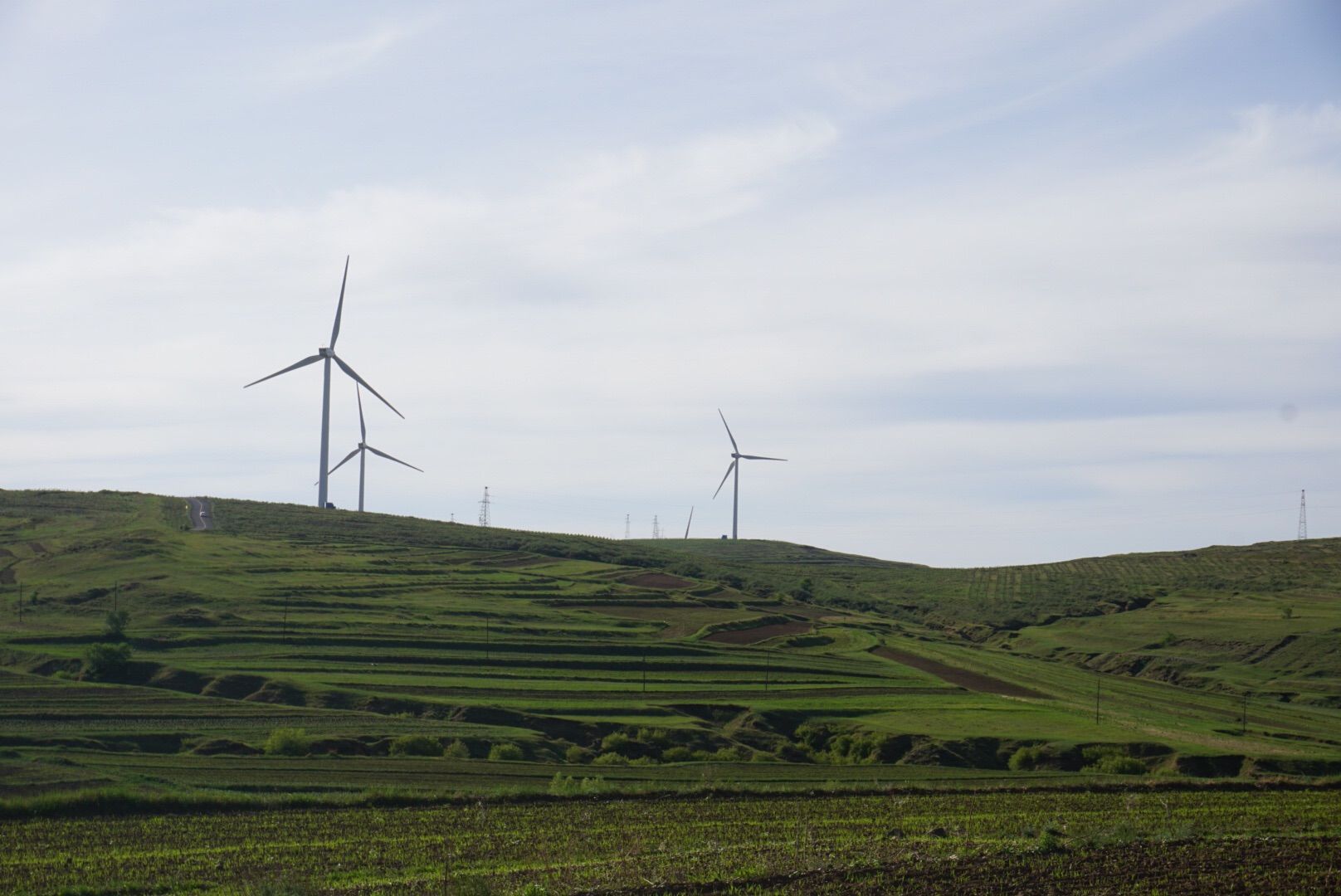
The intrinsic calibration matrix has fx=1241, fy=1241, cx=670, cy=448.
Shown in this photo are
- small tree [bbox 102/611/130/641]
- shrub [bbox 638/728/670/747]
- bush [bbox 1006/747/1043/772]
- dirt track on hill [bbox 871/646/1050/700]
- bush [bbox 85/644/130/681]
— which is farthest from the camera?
small tree [bbox 102/611/130/641]

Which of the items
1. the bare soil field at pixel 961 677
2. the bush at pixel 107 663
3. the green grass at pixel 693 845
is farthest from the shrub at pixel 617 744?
the bush at pixel 107 663

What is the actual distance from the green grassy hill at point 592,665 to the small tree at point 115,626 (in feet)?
2.58

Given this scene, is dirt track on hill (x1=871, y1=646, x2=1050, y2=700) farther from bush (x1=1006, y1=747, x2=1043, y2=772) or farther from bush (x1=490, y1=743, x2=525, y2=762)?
bush (x1=490, y1=743, x2=525, y2=762)

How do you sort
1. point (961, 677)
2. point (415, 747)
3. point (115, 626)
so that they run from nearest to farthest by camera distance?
point (415, 747) < point (115, 626) < point (961, 677)

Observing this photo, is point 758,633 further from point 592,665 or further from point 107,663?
point 107,663

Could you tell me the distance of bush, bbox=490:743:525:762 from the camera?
70.5 meters

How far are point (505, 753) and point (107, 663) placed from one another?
37.5 m

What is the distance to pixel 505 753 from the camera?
2803 inches

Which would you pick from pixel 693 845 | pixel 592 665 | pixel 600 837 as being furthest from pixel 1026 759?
pixel 592 665

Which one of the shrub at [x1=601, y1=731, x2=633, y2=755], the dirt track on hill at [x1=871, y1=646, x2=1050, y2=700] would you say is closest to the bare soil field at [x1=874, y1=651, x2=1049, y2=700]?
the dirt track on hill at [x1=871, y1=646, x2=1050, y2=700]

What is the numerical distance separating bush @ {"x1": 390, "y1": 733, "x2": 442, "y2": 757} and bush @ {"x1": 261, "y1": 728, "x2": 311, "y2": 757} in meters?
4.81

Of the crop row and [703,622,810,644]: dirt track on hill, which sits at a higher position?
[703,622,810,644]: dirt track on hill

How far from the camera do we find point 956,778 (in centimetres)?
6450

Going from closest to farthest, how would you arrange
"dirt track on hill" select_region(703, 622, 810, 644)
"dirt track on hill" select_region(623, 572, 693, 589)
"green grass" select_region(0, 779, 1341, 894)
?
"green grass" select_region(0, 779, 1341, 894)
"dirt track on hill" select_region(703, 622, 810, 644)
"dirt track on hill" select_region(623, 572, 693, 589)
